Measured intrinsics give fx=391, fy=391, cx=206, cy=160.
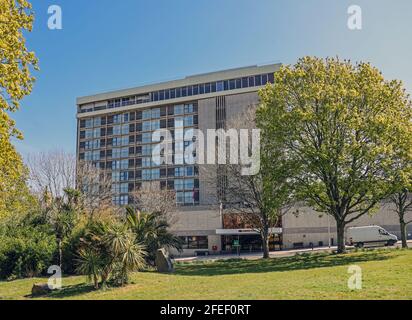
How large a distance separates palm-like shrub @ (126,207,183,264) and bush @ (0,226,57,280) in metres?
5.43

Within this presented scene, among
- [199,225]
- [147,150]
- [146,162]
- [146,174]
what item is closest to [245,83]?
[147,150]

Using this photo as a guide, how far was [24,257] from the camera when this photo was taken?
23266 millimetres

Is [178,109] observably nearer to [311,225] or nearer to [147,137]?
[147,137]

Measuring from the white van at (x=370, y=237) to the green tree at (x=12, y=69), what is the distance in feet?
135

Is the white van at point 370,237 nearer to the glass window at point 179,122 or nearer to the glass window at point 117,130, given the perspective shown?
the glass window at point 179,122

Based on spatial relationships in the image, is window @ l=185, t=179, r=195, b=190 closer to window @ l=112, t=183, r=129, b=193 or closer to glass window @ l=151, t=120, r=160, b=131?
glass window @ l=151, t=120, r=160, b=131

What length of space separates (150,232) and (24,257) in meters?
8.23

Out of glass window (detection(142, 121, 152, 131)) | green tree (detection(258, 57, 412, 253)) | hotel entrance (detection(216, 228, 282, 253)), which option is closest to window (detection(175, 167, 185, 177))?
glass window (detection(142, 121, 152, 131))

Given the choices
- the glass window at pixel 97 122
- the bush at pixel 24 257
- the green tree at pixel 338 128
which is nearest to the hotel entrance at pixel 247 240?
the green tree at pixel 338 128

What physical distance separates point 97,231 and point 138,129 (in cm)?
6640

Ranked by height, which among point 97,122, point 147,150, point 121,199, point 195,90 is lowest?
point 121,199

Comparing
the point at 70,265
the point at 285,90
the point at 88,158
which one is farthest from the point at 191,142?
the point at 70,265

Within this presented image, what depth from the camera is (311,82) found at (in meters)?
28.3

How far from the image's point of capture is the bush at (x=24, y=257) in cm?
2314
